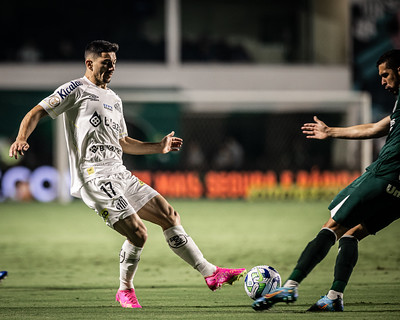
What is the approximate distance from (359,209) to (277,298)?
2.82ft

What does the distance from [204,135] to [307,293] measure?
14.5 m

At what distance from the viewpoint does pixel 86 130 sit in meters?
5.71

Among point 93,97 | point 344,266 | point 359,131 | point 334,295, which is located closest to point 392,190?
point 359,131

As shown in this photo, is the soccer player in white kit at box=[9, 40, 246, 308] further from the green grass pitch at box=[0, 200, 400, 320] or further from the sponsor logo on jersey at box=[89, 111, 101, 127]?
the green grass pitch at box=[0, 200, 400, 320]

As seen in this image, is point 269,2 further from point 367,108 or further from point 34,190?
point 34,190

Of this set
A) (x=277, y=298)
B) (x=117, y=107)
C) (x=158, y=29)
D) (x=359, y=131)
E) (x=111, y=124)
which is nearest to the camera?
(x=277, y=298)

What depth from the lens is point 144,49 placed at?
92.6 ft

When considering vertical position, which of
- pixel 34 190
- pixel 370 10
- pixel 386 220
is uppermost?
pixel 370 10

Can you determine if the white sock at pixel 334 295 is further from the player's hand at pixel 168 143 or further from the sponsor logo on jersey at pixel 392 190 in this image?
the player's hand at pixel 168 143

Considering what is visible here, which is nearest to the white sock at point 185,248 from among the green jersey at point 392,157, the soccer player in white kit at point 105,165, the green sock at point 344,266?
the soccer player in white kit at point 105,165

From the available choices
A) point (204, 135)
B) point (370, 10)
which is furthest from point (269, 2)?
point (204, 135)

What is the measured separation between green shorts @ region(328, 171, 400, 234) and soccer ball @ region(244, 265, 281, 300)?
34.0 inches

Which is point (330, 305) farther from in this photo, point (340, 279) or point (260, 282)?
point (260, 282)

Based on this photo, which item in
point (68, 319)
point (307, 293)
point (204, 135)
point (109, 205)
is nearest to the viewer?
point (68, 319)
